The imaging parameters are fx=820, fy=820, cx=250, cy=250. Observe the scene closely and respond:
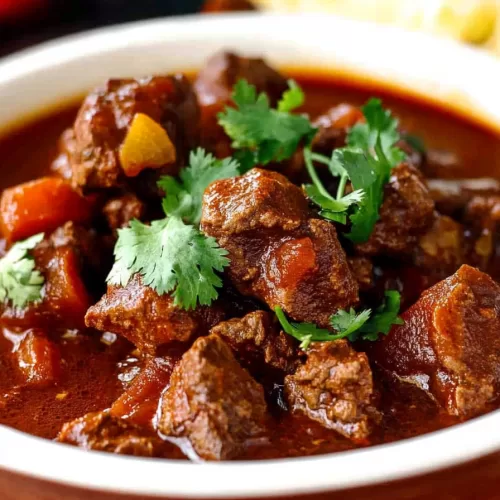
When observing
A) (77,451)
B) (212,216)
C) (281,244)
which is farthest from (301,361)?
(77,451)

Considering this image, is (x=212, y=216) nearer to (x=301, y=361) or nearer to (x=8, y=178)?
(x=301, y=361)

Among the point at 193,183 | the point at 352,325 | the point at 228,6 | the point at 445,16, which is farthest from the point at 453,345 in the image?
the point at 228,6

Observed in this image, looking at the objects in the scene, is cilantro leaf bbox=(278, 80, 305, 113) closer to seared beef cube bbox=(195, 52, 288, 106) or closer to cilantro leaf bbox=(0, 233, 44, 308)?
seared beef cube bbox=(195, 52, 288, 106)

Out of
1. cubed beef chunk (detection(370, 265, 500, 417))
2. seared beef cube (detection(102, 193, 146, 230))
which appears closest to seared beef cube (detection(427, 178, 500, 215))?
cubed beef chunk (detection(370, 265, 500, 417))

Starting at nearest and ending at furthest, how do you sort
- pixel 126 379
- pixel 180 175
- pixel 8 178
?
1. pixel 126 379
2. pixel 180 175
3. pixel 8 178

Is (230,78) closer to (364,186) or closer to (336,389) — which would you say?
(364,186)

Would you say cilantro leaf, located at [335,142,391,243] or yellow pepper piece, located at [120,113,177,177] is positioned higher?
yellow pepper piece, located at [120,113,177,177]
